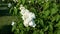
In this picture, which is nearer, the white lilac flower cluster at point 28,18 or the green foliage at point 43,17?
the white lilac flower cluster at point 28,18

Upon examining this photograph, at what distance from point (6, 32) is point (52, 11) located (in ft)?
10.0

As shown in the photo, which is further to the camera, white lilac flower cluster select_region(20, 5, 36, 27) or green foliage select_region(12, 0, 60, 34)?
green foliage select_region(12, 0, 60, 34)

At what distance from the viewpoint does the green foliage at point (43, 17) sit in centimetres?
466

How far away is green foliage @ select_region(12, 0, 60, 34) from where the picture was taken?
4656 mm

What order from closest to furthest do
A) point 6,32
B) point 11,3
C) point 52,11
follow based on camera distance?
1. point 52,11
2. point 11,3
3. point 6,32

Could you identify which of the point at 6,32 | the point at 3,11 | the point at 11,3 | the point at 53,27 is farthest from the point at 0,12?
the point at 53,27

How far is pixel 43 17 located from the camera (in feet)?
15.4

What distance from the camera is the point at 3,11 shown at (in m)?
11.9

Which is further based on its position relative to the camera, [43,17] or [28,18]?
[43,17]

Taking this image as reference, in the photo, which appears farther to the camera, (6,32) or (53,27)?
(6,32)

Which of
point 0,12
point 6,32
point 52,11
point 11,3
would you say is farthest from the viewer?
point 0,12

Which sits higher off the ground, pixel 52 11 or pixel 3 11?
pixel 52 11

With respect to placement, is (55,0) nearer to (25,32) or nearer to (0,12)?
(25,32)

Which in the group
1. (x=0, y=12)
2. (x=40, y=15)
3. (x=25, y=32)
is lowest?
(x=0, y=12)
